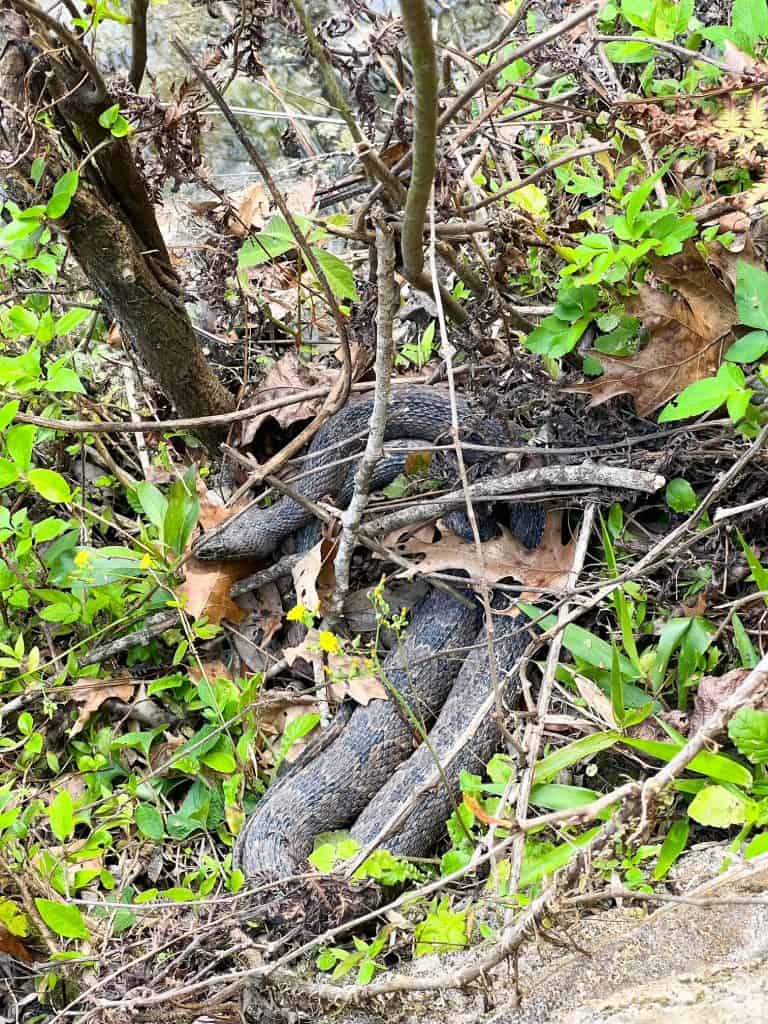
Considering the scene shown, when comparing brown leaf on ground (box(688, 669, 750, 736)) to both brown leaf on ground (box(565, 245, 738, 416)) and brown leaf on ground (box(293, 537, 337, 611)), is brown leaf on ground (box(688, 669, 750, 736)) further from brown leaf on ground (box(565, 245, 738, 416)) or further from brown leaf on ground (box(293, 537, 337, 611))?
brown leaf on ground (box(293, 537, 337, 611))

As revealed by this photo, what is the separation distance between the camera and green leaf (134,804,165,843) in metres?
3.38

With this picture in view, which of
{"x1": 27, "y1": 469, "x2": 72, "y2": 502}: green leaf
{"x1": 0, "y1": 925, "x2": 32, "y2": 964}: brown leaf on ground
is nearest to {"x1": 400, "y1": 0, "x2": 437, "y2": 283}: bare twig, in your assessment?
{"x1": 27, "y1": 469, "x2": 72, "y2": 502}: green leaf

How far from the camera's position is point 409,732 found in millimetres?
3537

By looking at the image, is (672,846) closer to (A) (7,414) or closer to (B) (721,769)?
(B) (721,769)

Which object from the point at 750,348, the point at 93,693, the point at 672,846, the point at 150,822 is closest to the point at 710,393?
the point at 750,348

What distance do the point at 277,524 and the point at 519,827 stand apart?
247 centimetres

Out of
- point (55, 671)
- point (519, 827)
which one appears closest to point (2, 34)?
point (55, 671)

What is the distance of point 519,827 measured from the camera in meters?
1.67

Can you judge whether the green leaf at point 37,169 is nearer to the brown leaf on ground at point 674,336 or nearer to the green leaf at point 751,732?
the brown leaf on ground at point 674,336

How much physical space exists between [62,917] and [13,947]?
0.50 m

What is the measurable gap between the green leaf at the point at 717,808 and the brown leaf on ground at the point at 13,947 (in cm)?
227

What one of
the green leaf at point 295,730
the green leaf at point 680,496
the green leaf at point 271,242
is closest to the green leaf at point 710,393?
the green leaf at point 680,496

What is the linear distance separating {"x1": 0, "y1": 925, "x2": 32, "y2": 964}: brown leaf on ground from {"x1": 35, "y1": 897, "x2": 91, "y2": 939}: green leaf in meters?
0.40

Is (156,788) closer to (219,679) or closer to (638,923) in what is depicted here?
(219,679)
